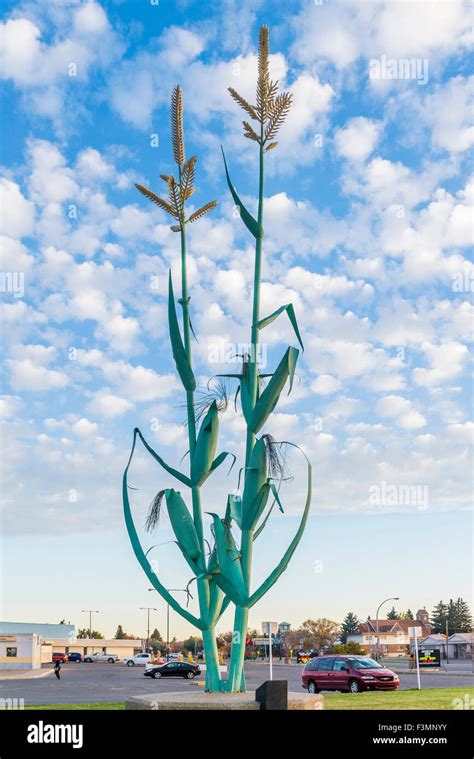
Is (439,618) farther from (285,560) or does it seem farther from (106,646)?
(285,560)

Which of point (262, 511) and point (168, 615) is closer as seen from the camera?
point (262, 511)

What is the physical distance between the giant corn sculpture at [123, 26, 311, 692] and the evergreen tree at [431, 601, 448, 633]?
12284 centimetres

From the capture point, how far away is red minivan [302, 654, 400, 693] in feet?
87.7

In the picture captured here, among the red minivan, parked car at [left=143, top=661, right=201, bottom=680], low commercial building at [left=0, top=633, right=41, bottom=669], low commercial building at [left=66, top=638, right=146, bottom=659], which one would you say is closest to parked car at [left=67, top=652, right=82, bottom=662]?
low commercial building at [left=0, top=633, right=41, bottom=669]

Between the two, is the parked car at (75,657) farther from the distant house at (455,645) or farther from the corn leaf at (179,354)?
the corn leaf at (179,354)

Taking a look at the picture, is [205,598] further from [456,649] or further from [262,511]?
[456,649]

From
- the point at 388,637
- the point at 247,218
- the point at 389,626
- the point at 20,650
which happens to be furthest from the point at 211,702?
the point at 389,626

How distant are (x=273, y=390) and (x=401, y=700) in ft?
38.5

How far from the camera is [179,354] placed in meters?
13.0

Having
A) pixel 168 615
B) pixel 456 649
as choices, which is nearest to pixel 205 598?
pixel 168 615
